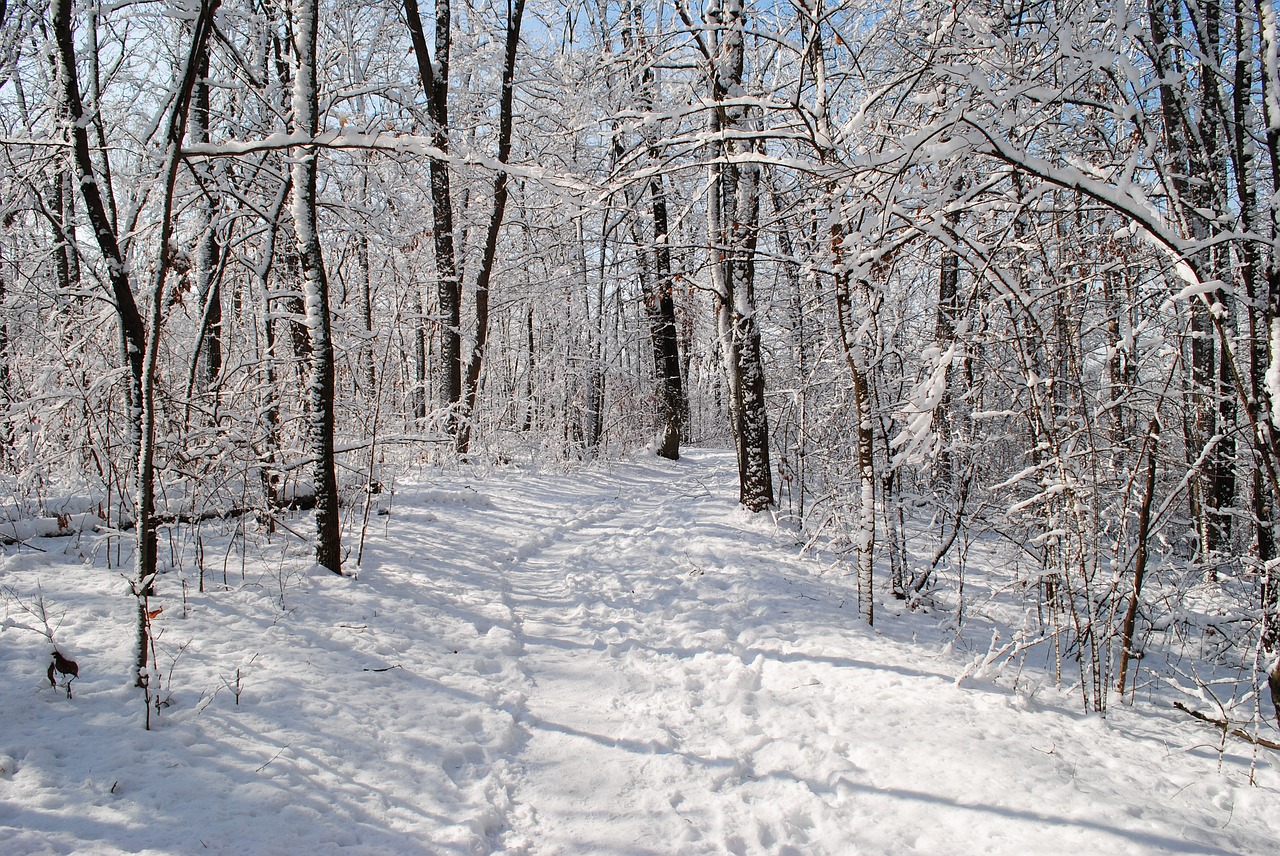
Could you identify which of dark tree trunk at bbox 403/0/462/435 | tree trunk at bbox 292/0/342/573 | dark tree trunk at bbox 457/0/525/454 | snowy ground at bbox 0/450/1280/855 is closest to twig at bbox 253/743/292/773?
snowy ground at bbox 0/450/1280/855

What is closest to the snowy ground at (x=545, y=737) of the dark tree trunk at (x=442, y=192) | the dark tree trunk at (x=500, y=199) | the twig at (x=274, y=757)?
the twig at (x=274, y=757)

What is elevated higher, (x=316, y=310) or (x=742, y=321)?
(x=742, y=321)

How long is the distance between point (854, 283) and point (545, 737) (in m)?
3.66

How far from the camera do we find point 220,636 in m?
3.50

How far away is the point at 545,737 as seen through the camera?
326 cm

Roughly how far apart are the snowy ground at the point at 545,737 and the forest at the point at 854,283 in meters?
0.37

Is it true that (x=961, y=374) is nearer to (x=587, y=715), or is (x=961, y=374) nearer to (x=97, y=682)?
(x=587, y=715)

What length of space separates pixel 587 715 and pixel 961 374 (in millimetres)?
4652

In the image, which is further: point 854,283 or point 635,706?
point 854,283

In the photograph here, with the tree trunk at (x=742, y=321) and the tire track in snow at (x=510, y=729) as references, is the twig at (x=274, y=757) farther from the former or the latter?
the tree trunk at (x=742, y=321)

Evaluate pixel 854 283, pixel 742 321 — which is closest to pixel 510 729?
pixel 854 283

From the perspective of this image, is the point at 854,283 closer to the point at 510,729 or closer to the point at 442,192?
the point at 510,729

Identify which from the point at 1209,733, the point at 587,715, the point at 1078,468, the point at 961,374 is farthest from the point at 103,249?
the point at 961,374

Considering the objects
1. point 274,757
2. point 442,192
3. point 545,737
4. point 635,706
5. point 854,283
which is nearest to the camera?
point 274,757
